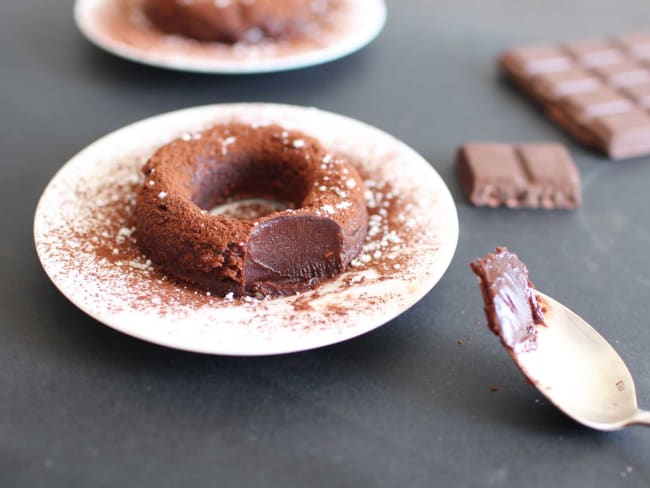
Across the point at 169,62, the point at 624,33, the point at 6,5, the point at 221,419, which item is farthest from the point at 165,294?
the point at 624,33

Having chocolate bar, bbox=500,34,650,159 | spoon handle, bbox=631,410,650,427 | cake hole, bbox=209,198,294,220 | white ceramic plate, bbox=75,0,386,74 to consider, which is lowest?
spoon handle, bbox=631,410,650,427

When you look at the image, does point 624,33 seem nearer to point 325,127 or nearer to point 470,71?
point 470,71

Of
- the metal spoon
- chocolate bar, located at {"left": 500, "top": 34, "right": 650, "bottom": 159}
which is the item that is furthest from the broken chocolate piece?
chocolate bar, located at {"left": 500, "top": 34, "right": 650, "bottom": 159}

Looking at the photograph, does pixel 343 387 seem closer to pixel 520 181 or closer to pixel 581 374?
pixel 581 374

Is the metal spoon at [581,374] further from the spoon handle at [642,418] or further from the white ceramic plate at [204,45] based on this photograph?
the white ceramic plate at [204,45]

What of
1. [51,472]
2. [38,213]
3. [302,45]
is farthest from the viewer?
[302,45]

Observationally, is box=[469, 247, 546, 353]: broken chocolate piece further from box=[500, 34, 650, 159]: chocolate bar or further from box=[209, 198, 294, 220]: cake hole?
box=[500, 34, 650, 159]: chocolate bar

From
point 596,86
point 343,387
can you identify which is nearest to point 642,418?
point 343,387
